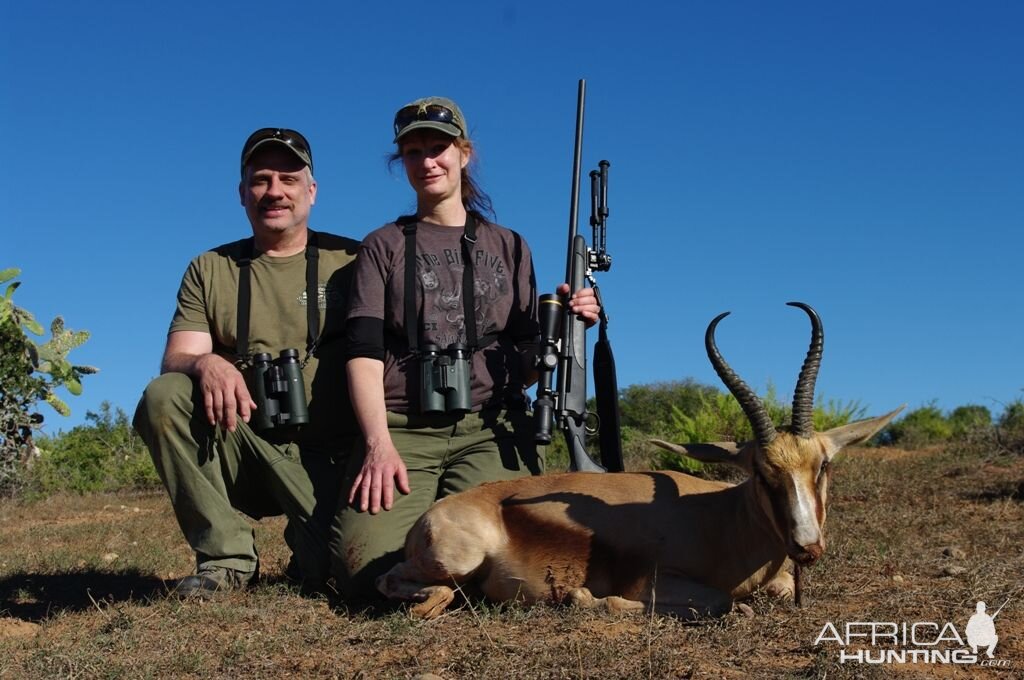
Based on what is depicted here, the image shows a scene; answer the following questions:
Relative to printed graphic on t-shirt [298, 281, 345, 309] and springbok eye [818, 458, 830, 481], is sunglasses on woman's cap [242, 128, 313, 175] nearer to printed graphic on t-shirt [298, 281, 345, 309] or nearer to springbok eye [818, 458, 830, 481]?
printed graphic on t-shirt [298, 281, 345, 309]

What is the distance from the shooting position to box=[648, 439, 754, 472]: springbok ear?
521cm

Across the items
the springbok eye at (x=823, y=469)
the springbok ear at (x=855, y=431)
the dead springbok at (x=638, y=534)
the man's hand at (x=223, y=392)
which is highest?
the man's hand at (x=223, y=392)

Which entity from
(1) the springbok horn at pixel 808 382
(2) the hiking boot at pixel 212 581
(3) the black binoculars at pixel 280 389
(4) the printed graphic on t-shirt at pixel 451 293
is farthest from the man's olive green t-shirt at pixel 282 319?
(1) the springbok horn at pixel 808 382

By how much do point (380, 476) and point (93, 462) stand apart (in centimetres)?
1024

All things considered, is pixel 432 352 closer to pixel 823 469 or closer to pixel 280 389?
pixel 280 389

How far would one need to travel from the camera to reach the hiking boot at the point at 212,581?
581 cm

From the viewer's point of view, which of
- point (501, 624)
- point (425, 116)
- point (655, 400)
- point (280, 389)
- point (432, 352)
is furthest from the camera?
point (655, 400)

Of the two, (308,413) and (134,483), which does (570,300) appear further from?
(134,483)

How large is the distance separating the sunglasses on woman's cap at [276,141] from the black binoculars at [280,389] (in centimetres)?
133

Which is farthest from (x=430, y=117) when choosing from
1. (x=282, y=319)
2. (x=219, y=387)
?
(x=219, y=387)

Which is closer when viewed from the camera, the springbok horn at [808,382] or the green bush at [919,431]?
the springbok horn at [808,382]

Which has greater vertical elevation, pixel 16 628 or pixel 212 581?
pixel 212 581

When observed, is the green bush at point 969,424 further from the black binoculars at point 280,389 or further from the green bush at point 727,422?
the black binoculars at point 280,389

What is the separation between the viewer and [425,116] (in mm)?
6285
